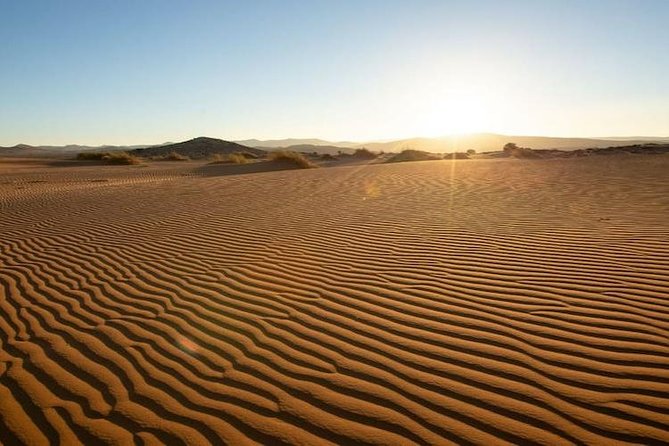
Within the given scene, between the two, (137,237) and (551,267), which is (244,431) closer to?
(551,267)

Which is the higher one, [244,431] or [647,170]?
[647,170]

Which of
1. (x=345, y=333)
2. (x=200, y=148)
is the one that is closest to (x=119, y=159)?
(x=200, y=148)

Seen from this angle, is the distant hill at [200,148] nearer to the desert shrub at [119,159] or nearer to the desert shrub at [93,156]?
the desert shrub at [93,156]

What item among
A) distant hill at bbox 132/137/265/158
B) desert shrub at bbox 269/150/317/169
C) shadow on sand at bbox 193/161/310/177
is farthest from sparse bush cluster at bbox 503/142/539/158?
distant hill at bbox 132/137/265/158

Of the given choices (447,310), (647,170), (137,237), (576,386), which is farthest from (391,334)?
(647,170)

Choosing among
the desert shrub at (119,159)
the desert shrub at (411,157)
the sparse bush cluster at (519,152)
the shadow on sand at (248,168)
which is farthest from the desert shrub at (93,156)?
the sparse bush cluster at (519,152)

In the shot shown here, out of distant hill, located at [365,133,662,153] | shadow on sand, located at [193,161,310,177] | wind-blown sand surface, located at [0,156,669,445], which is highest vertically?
distant hill, located at [365,133,662,153]

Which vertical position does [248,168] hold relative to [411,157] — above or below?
below

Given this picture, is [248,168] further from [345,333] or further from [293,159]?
[345,333]

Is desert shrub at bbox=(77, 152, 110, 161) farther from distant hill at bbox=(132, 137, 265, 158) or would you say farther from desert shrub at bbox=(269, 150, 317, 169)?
desert shrub at bbox=(269, 150, 317, 169)

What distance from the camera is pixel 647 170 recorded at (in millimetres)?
13805

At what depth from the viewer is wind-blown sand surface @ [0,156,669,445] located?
92.0 inches

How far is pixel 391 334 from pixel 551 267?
2300 mm

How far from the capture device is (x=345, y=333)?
3328 mm
